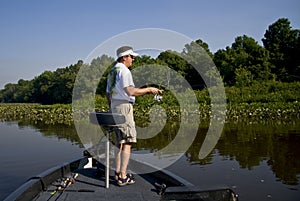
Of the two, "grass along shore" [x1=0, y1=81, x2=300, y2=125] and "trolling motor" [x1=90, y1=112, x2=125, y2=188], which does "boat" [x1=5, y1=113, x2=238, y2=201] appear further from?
"grass along shore" [x1=0, y1=81, x2=300, y2=125]

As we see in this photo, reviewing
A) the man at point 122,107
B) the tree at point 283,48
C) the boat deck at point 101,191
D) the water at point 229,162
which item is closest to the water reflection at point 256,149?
the water at point 229,162

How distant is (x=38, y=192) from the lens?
3.31 m

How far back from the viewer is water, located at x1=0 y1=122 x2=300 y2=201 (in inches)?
237

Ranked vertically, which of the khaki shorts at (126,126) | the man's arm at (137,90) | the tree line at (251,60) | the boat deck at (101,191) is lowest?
the boat deck at (101,191)

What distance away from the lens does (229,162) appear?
7.81m

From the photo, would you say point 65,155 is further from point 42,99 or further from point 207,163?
point 42,99

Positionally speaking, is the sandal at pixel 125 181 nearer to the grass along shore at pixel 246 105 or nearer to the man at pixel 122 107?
the man at pixel 122 107

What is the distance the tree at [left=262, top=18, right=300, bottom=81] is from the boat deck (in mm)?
29339

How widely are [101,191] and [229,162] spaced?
4.98 meters

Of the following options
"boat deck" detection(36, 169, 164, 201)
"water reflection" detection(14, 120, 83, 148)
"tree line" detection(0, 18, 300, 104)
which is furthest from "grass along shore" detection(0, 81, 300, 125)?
"boat deck" detection(36, 169, 164, 201)

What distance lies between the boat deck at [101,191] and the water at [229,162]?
1.07 meters

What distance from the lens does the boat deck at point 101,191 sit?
126 inches

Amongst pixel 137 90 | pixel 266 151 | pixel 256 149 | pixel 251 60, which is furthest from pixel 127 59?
pixel 251 60

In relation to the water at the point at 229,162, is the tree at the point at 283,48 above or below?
above
